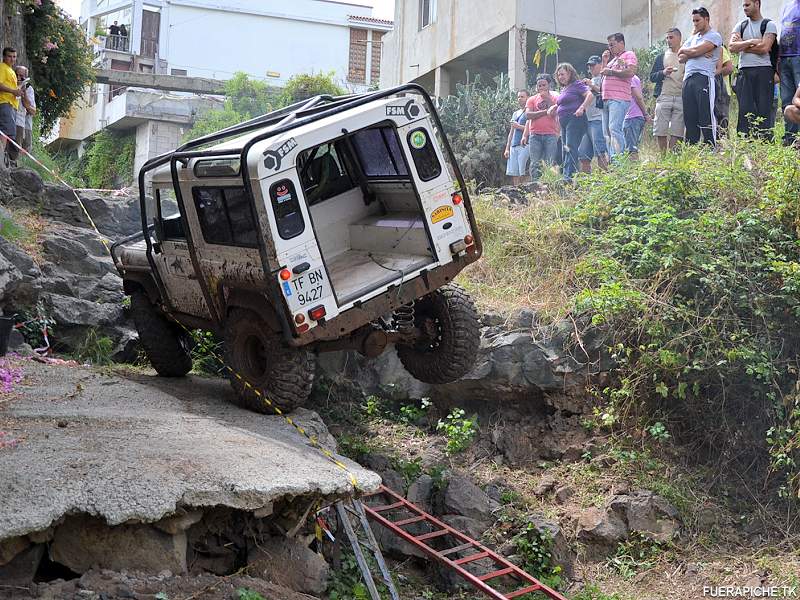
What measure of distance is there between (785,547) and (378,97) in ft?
18.3

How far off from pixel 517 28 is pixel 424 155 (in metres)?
12.9

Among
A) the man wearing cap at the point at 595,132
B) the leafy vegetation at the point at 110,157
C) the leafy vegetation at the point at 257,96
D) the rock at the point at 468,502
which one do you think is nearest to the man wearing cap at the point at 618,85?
the man wearing cap at the point at 595,132

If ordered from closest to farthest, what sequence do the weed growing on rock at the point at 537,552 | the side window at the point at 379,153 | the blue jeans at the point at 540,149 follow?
the side window at the point at 379,153 < the weed growing on rock at the point at 537,552 < the blue jeans at the point at 540,149

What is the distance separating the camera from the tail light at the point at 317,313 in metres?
7.41

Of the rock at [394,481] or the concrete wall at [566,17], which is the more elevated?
the concrete wall at [566,17]

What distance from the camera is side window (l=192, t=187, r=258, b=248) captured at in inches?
304

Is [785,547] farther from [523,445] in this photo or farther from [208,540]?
[208,540]

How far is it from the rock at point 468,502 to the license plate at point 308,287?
9.31 feet

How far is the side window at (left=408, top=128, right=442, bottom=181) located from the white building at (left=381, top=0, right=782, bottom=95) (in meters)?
10.3

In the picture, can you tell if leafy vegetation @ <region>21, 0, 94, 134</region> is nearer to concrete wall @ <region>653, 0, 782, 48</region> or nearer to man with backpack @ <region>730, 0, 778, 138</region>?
concrete wall @ <region>653, 0, 782, 48</region>

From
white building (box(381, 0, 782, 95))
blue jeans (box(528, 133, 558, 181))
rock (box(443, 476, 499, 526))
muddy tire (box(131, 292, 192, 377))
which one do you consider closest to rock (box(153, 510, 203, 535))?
rock (box(443, 476, 499, 526))

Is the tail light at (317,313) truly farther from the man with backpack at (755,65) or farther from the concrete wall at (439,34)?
the concrete wall at (439,34)

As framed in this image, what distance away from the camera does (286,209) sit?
7.40 metres

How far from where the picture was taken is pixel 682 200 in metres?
10.5
